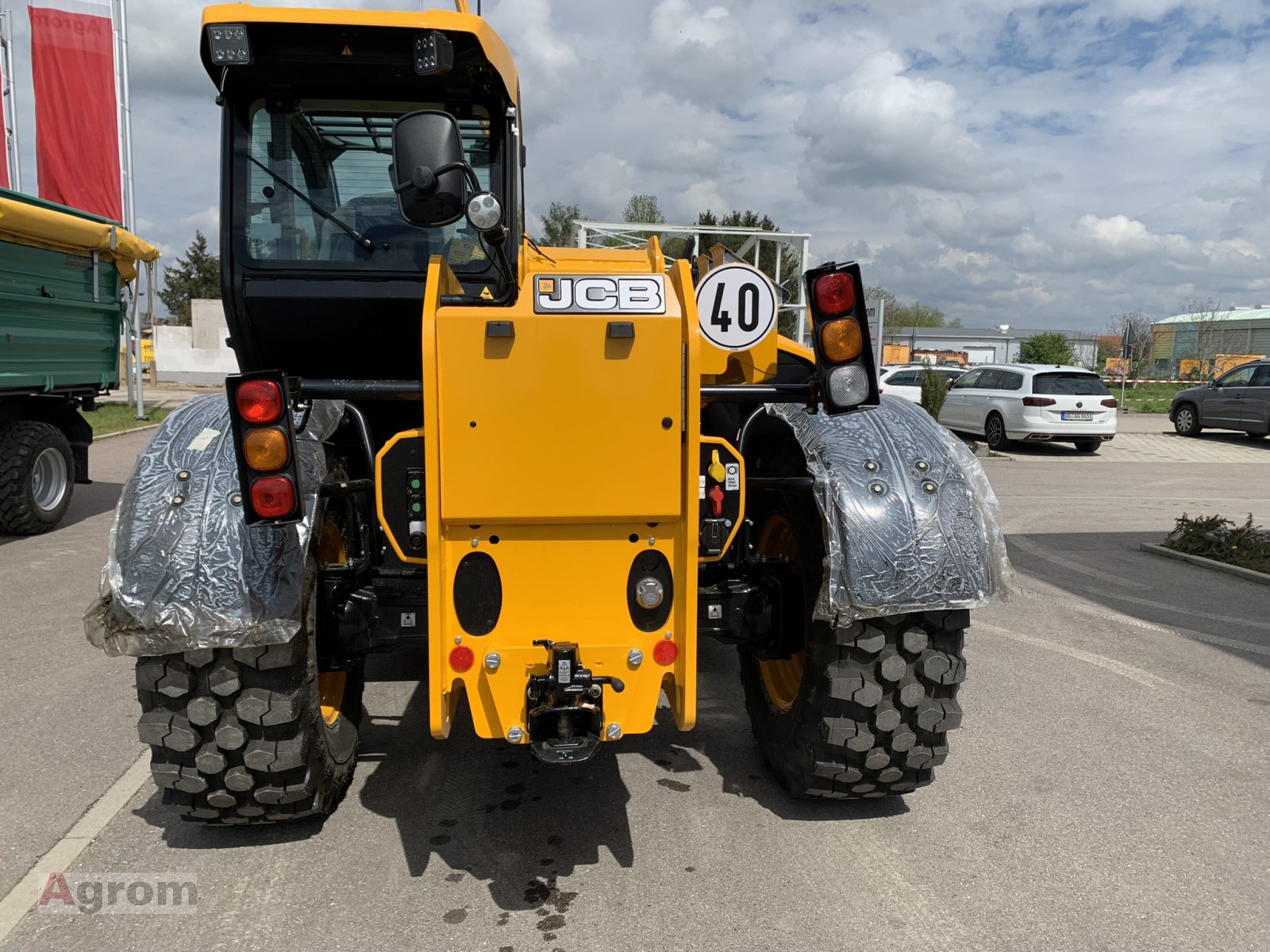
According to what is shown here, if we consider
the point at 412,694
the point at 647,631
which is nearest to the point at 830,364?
the point at 647,631

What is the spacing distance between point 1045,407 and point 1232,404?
5893mm

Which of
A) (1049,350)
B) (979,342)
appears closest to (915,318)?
(979,342)

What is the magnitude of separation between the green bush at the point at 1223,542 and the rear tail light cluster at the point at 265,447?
7855 millimetres

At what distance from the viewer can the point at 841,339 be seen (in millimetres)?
2701

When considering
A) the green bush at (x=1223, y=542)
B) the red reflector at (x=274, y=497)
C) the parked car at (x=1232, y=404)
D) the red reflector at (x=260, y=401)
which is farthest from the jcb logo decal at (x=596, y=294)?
the parked car at (x=1232, y=404)

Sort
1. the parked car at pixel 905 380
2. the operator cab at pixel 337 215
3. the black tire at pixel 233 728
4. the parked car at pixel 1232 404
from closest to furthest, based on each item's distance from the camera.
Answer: the black tire at pixel 233 728 → the operator cab at pixel 337 215 → the parked car at pixel 1232 404 → the parked car at pixel 905 380

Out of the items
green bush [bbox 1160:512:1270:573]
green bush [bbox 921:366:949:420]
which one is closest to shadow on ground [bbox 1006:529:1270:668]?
green bush [bbox 1160:512:1270:573]

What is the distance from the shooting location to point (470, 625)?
8.85 feet

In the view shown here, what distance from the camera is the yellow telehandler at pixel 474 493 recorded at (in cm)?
259

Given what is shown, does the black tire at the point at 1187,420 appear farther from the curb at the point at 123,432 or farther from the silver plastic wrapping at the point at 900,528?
the curb at the point at 123,432

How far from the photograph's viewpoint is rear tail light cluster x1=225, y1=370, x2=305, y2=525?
2.50 m

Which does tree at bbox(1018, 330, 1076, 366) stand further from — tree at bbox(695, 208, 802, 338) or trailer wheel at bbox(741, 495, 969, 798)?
trailer wheel at bbox(741, 495, 969, 798)

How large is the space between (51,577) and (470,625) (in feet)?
18.9

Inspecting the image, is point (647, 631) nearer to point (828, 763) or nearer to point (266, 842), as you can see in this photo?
point (828, 763)
